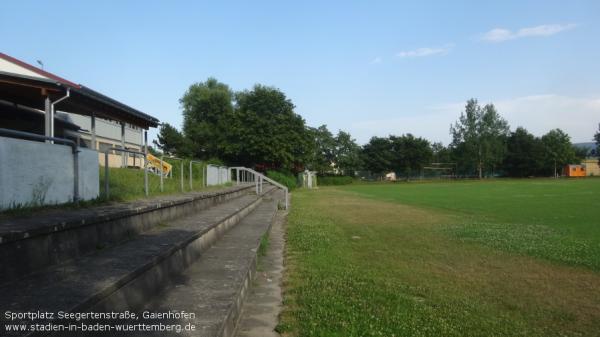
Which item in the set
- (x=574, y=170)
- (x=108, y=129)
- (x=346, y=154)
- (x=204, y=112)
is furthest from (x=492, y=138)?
(x=108, y=129)

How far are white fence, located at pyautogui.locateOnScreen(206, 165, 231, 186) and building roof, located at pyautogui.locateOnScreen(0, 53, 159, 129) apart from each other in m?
3.68

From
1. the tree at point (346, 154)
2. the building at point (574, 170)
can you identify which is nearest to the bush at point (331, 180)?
the tree at point (346, 154)

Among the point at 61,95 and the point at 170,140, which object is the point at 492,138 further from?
the point at 61,95

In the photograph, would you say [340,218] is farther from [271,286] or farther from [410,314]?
[410,314]

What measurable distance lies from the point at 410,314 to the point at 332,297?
966 millimetres

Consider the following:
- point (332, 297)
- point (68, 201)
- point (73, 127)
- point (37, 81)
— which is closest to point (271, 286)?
point (332, 297)

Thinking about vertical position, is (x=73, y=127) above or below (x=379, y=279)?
above

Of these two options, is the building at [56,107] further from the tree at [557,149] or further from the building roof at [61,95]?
the tree at [557,149]

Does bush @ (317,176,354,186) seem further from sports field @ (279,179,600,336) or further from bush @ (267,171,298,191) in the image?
sports field @ (279,179,600,336)

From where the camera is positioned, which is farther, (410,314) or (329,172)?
(329,172)

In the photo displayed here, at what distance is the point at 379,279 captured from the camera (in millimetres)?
6031

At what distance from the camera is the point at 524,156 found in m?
81.6

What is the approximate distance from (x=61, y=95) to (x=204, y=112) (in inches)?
2141

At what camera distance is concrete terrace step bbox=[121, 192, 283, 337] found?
3.44m
